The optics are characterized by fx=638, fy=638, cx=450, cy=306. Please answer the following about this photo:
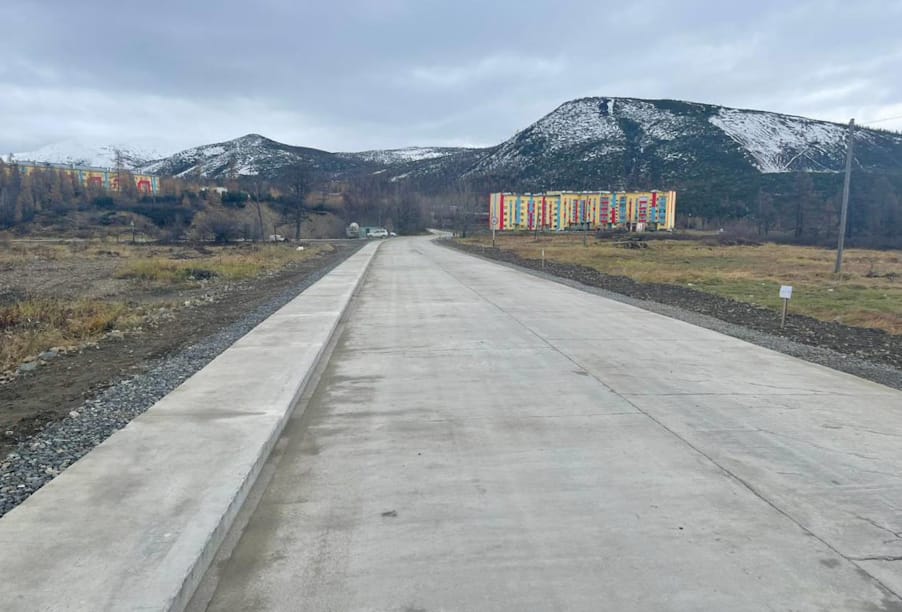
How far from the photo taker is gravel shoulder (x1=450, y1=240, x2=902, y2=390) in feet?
32.0

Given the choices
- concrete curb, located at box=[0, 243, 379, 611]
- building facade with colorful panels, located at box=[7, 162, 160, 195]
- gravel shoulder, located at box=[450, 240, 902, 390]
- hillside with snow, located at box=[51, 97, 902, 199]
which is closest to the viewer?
concrete curb, located at box=[0, 243, 379, 611]

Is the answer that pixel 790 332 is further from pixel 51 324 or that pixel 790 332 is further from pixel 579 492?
pixel 51 324

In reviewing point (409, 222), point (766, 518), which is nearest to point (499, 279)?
point (766, 518)

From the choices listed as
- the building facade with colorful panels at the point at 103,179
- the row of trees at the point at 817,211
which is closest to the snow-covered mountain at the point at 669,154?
the row of trees at the point at 817,211

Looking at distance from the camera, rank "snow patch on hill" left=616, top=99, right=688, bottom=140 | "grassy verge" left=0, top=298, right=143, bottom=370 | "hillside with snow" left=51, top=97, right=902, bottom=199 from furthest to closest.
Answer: "snow patch on hill" left=616, top=99, right=688, bottom=140 → "hillside with snow" left=51, top=97, right=902, bottom=199 → "grassy verge" left=0, top=298, right=143, bottom=370

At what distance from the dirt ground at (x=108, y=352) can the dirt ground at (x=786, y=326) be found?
1142cm

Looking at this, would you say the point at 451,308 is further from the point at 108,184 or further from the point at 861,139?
the point at 861,139

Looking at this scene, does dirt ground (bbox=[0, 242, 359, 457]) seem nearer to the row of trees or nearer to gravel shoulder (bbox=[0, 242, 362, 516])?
gravel shoulder (bbox=[0, 242, 362, 516])

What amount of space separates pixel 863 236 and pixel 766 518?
94.0 m

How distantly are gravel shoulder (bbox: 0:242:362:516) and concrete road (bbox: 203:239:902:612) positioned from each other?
1.81 meters

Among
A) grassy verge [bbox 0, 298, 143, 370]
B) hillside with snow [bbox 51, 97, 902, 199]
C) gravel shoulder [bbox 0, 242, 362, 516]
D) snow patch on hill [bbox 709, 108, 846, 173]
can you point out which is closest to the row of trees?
hillside with snow [bbox 51, 97, 902, 199]

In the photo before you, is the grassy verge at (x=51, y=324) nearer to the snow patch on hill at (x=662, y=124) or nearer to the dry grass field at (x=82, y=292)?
the dry grass field at (x=82, y=292)

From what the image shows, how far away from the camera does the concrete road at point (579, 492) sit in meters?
3.35

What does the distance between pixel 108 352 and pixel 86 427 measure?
5.37 m
